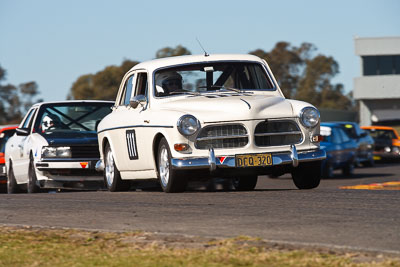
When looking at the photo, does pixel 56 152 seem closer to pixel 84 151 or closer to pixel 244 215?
pixel 84 151

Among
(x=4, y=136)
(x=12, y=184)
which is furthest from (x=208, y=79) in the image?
(x=4, y=136)

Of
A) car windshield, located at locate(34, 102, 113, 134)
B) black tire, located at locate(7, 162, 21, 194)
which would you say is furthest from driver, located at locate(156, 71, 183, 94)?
black tire, located at locate(7, 162, 21, 194)

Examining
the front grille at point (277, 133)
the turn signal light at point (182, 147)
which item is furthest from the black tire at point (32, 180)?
the front grille at point (277, 133)

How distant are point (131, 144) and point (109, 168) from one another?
1486 millimetres

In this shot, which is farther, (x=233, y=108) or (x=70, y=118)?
(x=70, y=118)

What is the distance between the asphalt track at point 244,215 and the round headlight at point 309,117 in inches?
36.2

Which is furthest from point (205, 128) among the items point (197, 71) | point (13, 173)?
point (13, 173)

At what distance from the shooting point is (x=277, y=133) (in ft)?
39.7

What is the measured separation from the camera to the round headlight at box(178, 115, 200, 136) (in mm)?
11844

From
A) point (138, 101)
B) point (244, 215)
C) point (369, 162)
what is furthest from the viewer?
point (369, 162)

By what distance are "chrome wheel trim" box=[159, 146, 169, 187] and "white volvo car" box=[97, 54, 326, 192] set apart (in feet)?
0.04

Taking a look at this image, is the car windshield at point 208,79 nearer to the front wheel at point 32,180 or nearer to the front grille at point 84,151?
the front grille at point 84,151

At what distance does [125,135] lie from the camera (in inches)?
534

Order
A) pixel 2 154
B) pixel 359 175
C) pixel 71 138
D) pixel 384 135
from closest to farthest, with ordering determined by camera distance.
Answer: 1. pixel 71 138
2. pixel 2 154
3. pixel 359 175
4. pixel 384 135
